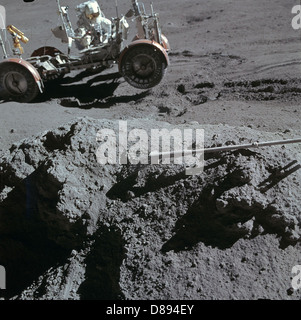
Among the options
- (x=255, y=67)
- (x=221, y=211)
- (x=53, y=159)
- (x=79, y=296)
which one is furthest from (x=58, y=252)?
(x=255, y=67)

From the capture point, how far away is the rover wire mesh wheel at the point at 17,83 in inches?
265

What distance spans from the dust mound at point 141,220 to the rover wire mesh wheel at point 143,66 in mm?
2334

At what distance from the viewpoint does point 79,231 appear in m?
4.12

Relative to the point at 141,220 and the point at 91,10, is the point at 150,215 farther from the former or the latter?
the point at 91,10

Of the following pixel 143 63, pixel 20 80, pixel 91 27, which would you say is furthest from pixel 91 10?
pixel 20 80

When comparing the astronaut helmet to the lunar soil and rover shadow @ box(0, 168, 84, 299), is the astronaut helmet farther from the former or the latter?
rover shadow @ box(0, 168, 84, 299)

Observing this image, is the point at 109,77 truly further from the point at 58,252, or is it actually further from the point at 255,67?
the point at 58,252

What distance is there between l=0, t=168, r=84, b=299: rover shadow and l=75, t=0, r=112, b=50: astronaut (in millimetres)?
3530

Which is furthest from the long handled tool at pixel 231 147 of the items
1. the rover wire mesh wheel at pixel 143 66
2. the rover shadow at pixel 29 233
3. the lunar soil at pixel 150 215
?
the rover wire mesh wheel at pixel 143 66

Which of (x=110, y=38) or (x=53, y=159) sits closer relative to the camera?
(x=53, y=159)

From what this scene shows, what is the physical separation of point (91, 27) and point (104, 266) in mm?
4923

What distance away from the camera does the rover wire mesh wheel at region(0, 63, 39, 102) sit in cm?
673

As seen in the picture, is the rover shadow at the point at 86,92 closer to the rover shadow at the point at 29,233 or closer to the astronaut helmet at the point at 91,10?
the astronaut helmet at the point at 91,10

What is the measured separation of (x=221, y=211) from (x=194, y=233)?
1.09ft
